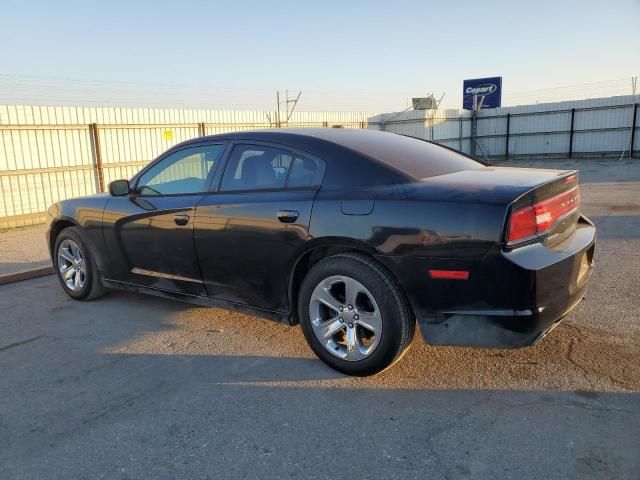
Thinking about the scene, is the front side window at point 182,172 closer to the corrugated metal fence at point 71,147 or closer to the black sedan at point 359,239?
the black sedan at point 359,239

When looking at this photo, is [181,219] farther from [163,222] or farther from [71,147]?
[71,147]

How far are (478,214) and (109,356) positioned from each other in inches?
111

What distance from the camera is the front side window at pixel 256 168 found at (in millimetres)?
3734

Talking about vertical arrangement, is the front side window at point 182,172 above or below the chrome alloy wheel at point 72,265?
above

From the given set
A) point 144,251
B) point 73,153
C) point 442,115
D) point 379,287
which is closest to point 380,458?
point 379,287

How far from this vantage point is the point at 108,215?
15.6ft

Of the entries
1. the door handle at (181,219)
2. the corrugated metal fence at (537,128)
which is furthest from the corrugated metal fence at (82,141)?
the door handle at (181,219)

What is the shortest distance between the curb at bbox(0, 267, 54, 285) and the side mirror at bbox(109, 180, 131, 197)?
243 cm

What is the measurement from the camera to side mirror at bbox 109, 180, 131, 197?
468 centimetres

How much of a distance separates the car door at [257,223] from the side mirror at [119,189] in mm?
1057

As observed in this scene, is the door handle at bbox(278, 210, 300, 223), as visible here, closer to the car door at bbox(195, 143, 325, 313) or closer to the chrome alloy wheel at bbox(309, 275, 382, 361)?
the car door at bbox(195, 143, 325, 313)

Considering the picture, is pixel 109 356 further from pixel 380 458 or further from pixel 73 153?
pixel 73 153

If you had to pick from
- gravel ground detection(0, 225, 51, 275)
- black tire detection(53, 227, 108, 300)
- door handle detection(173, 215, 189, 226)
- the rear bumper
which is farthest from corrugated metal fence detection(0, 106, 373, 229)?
the rear bumper

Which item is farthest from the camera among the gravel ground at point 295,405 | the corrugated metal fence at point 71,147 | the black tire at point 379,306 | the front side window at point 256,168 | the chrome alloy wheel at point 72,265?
the corrugated metal fence at point 71,147
